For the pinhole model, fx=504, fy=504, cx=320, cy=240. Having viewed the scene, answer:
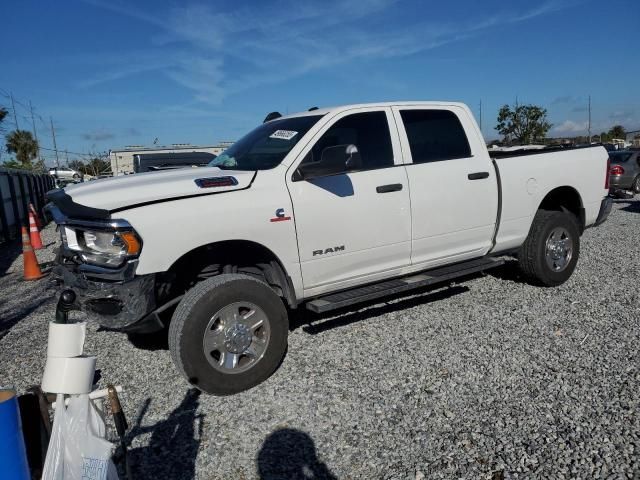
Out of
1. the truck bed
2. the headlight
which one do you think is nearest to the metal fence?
the headlight

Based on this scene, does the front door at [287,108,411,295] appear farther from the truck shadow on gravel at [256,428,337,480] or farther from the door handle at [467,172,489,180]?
the truck shadow on gravel at [256,428,337,480]

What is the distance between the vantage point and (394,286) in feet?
14.4

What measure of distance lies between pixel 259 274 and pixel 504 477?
2.33 meters

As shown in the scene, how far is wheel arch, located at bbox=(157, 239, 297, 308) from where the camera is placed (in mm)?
3762

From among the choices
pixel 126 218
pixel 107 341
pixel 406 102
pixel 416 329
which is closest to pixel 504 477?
pixel 416 329

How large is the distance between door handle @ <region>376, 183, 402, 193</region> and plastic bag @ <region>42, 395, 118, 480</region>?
2.87 m

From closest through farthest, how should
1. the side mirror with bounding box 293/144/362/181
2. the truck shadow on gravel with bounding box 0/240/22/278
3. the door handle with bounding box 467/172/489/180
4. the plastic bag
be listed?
the plastic bag → the side mirror with bounding box 293/144/362/181 → the door handle with bounding box 467/172/489/180 → the truck shadow on gravel with bounding box 0/240/22/278

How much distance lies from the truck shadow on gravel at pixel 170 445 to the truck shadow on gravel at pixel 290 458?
0.40 metres

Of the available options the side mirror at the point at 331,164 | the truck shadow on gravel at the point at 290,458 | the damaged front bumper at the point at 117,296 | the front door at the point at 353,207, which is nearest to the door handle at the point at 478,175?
the front door at the point at 353,207

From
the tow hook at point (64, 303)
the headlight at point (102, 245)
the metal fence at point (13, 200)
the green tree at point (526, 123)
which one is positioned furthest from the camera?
the green tree at point (526, 123)

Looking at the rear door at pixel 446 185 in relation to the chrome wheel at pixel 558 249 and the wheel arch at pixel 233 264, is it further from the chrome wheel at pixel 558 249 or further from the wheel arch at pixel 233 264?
the wheel arch at pixel 233 264

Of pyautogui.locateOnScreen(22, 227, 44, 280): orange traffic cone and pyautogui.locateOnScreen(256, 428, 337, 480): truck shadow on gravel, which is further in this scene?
pyautogui.locateOnScreen(22, 227, 44, 280): orange traffic cone

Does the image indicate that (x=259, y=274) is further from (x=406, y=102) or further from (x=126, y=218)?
(x=406, y=102)

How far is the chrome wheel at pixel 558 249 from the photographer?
561 cm
